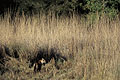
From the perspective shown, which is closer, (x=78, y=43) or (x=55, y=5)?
(x=78, y=43)

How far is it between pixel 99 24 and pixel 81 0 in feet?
24.7

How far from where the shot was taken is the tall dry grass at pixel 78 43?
3.52 m

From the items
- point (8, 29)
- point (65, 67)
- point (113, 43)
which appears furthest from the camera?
point (8, 29)

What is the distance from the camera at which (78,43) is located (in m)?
5.23

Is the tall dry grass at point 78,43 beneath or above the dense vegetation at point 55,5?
beneath

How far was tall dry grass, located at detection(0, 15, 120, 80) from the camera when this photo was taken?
3521mm

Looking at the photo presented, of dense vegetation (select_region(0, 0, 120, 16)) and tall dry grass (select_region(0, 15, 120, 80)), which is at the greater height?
dense vegetation (select_region(0, 0, 120, 16))

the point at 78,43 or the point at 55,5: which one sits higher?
the point at 55,5

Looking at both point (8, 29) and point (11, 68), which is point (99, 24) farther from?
point (8, 29)

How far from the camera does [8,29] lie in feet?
20.8

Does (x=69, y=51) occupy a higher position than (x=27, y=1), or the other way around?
(x=27, y=1)

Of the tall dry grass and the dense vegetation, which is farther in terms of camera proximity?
the dense vegetation

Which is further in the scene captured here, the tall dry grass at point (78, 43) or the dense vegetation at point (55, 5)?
the dense vegetation at point (55, 5)

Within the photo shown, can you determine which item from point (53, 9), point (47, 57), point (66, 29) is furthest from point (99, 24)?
point (53, 9)
